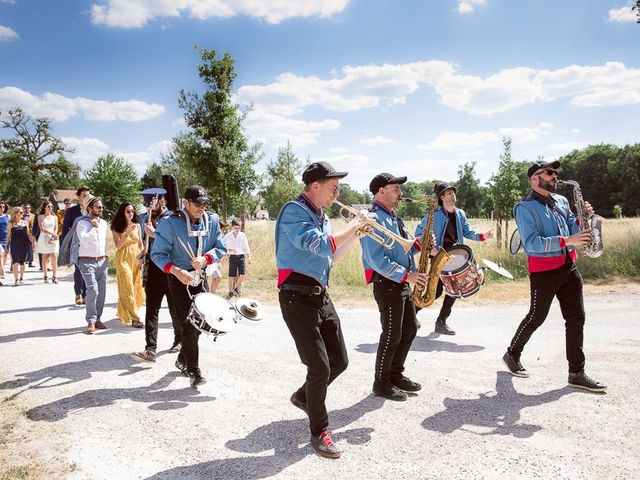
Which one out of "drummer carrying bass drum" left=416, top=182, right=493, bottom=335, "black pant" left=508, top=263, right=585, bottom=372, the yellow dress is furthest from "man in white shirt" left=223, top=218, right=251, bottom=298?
"black pant" left=508, top=263, right=585, bottom=372

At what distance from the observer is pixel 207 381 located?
5.35 meters

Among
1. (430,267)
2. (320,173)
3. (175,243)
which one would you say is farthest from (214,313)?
(430,267)

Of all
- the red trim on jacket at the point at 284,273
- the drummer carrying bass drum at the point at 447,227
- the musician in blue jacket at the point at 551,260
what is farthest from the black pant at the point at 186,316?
the musician in blue jacket at the point at 551,260

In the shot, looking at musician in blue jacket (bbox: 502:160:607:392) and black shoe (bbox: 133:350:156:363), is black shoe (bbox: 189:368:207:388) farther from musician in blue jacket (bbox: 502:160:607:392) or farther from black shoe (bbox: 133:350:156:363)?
musician in blue jacket (bbox: 502:160:607:392)

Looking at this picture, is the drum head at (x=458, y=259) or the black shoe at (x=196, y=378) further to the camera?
the drum head at (x=458, y=259)

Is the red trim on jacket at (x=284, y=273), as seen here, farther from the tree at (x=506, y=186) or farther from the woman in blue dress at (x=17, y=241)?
the tree at (x=506, y=186)

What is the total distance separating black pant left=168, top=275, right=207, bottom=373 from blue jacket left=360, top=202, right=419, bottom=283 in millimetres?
1985

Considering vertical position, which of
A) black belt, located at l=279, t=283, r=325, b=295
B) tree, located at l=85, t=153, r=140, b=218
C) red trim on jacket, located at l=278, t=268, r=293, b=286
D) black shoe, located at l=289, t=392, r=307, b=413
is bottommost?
black shoe, located at l=289, t=392, r=307, b=413

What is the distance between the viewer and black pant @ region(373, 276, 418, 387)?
460cm

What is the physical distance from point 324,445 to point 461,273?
10.2 feet

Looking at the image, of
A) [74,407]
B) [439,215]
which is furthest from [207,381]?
[439,215]

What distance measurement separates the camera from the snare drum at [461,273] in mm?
5971

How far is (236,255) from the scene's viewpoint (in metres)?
11.0

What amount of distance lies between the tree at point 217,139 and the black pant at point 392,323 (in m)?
11.6
